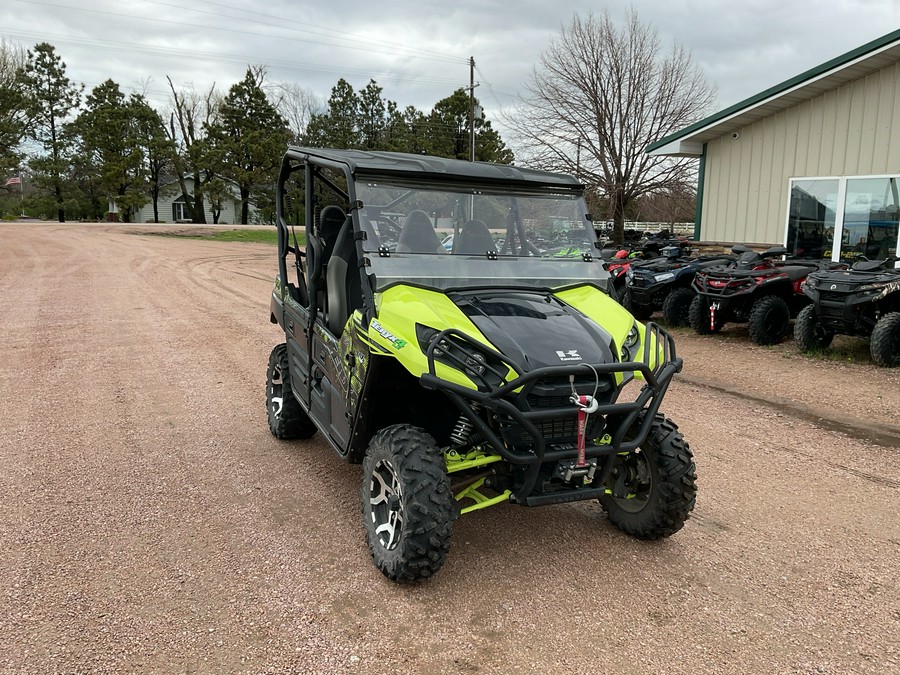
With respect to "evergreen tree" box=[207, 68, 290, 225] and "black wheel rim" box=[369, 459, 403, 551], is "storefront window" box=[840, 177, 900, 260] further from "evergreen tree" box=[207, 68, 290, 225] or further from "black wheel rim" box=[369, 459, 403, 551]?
"evergreen tree" box=[207, 68, 290, 225]

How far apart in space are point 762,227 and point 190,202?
140 ft

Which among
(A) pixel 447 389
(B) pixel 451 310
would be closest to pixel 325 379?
(B) pixel 451 310

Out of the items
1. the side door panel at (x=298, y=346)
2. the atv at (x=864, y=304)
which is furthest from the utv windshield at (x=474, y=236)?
the atv at (x=864, y=304)

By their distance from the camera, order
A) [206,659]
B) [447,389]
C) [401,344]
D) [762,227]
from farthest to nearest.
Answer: [762,227] → [401,344] → [447,389] → [206,659]

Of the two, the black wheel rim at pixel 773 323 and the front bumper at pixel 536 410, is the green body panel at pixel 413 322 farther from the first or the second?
the black wheel rim at pixel 773 323

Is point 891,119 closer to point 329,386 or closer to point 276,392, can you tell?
point 276,392

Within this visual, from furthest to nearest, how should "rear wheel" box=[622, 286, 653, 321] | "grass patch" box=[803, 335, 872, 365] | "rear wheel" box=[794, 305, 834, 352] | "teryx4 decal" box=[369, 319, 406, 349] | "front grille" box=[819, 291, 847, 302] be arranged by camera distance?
1. "rear wheel" box=[622, 286, 653, 321]
2. "rear wheel" box=[794, 305, 834, 352]
3. "grass patch" box=[803, 335, 872, 365]
4. "front grille" box=[819, 291, 847, 302]
5. "teryx4 decal" box=[369, 319, 406, 349]

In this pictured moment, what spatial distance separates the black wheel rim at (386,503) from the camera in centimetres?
310

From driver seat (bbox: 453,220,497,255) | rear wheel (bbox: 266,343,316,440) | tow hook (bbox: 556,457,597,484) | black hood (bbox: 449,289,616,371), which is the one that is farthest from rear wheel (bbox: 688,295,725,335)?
tow hook (bbox: 556,457,597,484)

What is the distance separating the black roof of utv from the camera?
145 inches

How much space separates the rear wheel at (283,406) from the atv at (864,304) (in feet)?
19.6

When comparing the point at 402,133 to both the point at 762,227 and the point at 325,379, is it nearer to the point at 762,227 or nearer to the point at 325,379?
the point at 762,227

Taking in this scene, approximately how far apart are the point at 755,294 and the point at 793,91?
4469 mm

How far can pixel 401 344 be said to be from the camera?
298cm
